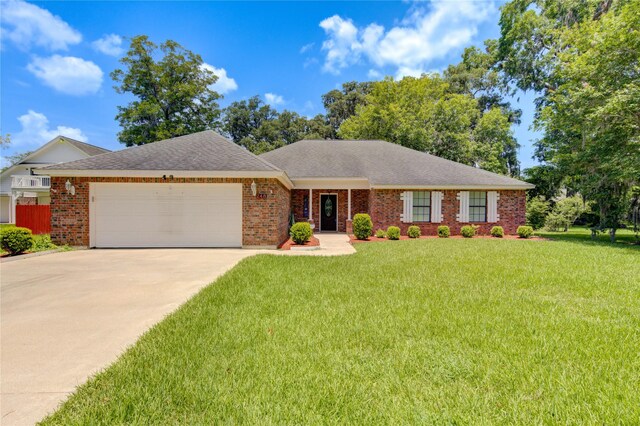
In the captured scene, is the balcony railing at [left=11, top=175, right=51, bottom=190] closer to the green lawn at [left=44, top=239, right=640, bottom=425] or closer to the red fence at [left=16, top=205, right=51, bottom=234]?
the red fence at [left=16, top=205, right=51, bottom=234]

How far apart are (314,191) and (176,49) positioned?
23222 mm

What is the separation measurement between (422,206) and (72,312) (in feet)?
46.9

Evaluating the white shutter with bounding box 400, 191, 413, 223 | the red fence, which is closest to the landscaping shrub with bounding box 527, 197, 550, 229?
the white shutter with bounding box 400, 191, 413, 223

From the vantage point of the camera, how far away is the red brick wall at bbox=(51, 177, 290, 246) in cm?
1029

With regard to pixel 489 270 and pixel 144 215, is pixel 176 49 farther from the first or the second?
pixel 489 270

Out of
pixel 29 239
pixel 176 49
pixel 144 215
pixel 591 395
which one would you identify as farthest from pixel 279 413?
pixel 176 49

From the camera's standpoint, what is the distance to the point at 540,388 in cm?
243

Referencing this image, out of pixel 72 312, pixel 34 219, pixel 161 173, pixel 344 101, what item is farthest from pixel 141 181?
pixel 344 101

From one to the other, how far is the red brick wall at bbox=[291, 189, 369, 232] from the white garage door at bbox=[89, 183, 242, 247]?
19.5ft

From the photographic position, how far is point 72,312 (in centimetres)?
425

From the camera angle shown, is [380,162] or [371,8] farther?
[380,162]

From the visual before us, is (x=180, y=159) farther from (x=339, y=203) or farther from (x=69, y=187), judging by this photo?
(x=339, y=203)

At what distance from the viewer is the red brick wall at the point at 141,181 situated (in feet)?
33.8

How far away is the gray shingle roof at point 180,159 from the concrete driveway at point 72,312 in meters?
3.56
